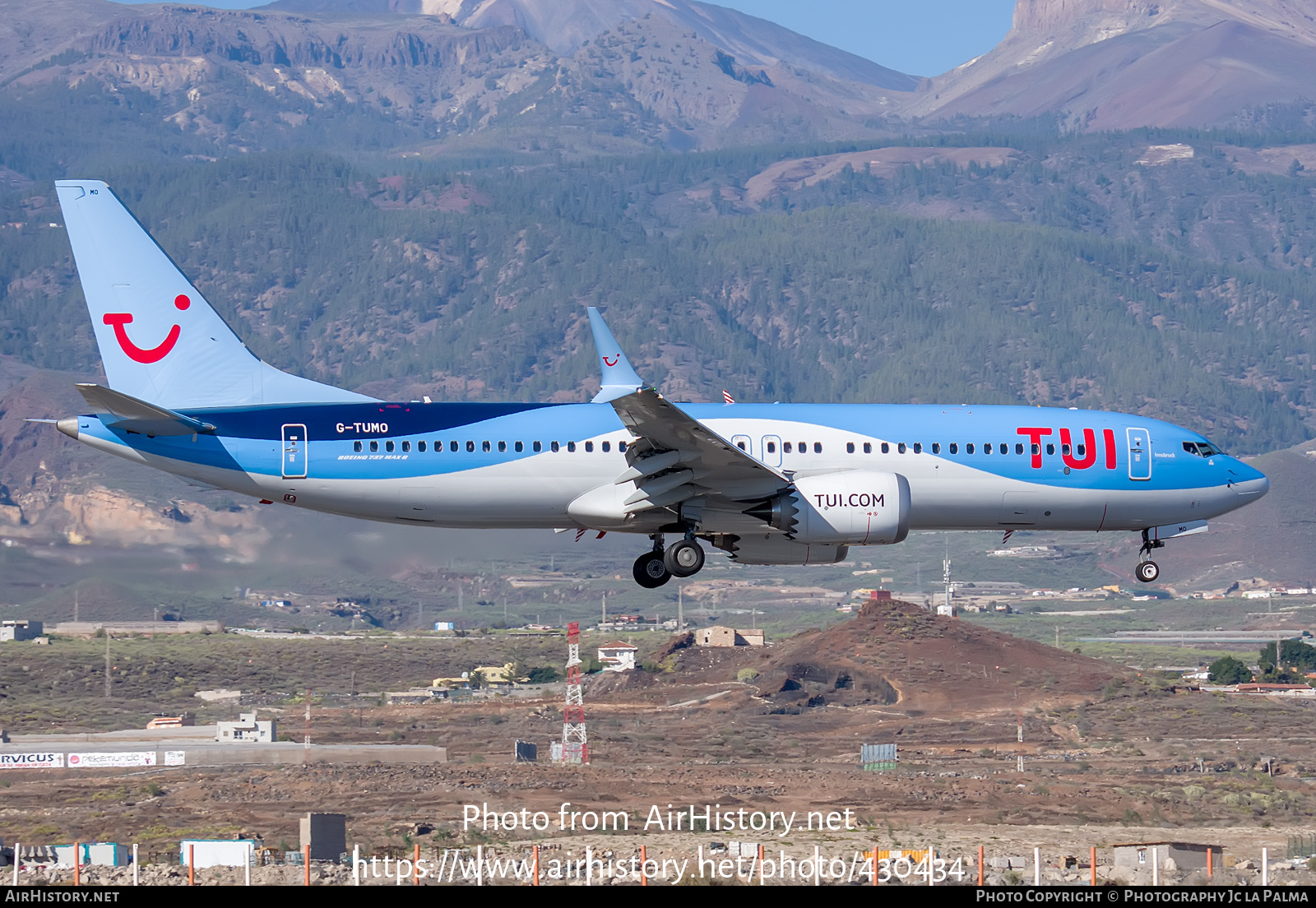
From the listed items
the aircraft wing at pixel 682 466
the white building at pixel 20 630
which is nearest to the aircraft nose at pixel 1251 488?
the aircraft wing at pixel 682 466

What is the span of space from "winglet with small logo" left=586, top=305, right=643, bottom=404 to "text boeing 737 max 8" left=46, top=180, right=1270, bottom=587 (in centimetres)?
275

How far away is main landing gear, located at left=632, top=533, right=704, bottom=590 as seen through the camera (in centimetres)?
4862

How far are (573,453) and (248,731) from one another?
168 ft

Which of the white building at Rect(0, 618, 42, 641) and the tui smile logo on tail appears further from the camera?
the white building at Rect(0, 618, 42, 641)

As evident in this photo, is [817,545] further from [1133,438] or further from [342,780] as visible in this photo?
[342,780]

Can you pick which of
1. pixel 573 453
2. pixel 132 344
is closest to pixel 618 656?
pixel 573 453

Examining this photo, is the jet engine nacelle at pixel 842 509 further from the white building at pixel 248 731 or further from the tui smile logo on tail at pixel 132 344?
the white building at pixel 248 731

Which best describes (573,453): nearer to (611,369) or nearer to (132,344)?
(611,369)

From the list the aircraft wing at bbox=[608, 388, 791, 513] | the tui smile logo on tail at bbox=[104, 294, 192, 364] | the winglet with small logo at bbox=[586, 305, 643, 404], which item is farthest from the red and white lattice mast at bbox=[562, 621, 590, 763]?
the tui smile logo on tail at bbox=[104, 294, 192, 364]

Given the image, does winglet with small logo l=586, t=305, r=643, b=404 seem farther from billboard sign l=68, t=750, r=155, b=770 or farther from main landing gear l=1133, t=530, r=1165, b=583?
billboard sign l=68, t=750, r=155, b=770

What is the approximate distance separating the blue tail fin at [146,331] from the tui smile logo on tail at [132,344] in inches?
0.9

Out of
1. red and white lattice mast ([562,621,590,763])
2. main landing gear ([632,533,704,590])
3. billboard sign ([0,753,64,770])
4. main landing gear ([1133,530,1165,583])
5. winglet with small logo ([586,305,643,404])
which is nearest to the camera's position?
main landing gear ([632,533,704,590])

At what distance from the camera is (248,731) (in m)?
93.8

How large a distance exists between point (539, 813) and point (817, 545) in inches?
885
